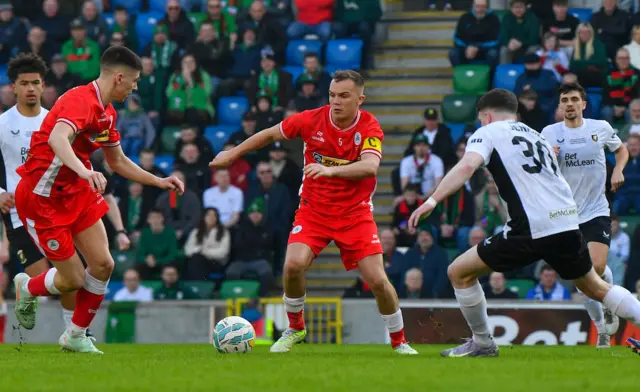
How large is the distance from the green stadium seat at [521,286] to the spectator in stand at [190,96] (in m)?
6.49

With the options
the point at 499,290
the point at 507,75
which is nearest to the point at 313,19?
the point at 507,75

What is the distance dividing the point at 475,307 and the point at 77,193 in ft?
11.8

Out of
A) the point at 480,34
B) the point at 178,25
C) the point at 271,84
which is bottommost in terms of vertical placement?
the point at 271,84

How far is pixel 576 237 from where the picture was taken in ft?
33.5

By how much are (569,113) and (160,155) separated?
10.1 m

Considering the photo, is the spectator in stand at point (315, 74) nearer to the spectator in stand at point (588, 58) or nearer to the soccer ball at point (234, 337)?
the spectator in stand at point (588, 58)

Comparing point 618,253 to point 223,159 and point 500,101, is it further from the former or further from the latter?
point 223,159

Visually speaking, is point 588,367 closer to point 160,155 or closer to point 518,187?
point 518,187

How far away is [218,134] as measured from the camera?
2102 cm

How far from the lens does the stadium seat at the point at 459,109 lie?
19938mm

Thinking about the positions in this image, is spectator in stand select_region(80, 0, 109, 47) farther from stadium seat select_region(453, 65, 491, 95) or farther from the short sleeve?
the short sleeve

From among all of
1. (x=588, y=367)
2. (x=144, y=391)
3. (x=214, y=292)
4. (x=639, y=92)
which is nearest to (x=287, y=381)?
(x=144, y=391)

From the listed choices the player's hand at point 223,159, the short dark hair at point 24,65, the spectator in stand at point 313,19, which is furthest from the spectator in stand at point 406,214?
the player's hand at point 223,159

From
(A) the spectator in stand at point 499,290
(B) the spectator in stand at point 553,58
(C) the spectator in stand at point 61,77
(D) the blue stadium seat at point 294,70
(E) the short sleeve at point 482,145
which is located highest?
(B) the spectator in stand at point 553,58
